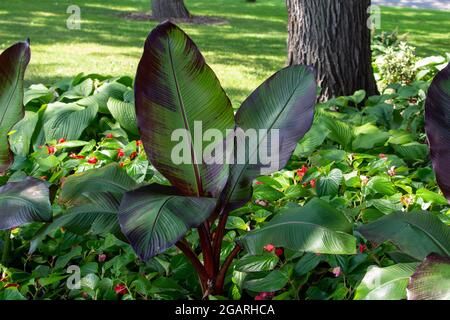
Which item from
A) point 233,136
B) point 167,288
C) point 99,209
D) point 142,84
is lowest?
point 167,288

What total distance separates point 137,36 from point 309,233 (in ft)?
28.1

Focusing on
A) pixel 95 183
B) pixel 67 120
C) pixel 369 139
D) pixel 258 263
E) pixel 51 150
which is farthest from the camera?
pixel 67 120

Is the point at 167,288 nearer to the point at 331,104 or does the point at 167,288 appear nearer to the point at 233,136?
the point at 233,136

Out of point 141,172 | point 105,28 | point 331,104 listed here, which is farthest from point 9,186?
point 105,28

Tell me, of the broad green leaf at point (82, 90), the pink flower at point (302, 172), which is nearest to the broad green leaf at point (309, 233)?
the pink flower at point (302, 172)

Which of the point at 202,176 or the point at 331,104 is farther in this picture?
the point at 331,104

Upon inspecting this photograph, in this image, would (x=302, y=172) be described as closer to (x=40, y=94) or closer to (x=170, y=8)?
(x=40, y=94)

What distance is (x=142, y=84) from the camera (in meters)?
2.25

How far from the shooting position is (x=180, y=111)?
230cm

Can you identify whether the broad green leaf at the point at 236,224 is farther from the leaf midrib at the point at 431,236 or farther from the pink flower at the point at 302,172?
the leaf midrib at the point at 431,236

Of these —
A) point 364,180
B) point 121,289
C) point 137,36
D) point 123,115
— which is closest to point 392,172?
point 364,180

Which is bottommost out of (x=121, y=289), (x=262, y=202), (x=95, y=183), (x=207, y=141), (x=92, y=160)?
(x=121, y=289)
